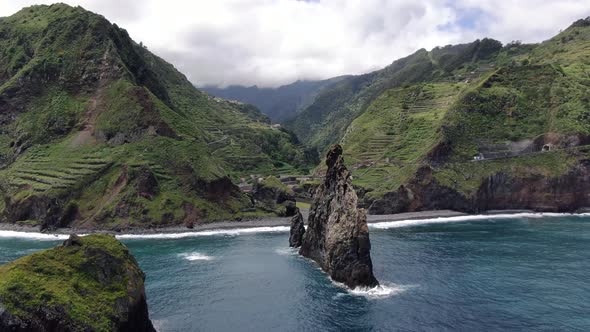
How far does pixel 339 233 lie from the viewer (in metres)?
84.3

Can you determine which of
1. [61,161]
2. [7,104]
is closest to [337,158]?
[61,161]

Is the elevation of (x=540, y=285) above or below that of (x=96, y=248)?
below

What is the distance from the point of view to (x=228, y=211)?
155 meters

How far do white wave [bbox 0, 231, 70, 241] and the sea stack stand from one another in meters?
71.7

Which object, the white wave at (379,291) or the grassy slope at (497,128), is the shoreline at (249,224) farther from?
the white wave at (379,291)

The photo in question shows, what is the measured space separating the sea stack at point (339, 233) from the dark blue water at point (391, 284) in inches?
128

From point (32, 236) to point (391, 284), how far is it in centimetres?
10596

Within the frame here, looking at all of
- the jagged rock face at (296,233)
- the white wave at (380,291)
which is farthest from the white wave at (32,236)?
the white wave at (380,291)

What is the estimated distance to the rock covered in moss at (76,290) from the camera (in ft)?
135

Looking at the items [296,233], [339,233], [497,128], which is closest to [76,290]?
[339,233]

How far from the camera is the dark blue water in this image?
64.1m

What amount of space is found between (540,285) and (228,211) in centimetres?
9912

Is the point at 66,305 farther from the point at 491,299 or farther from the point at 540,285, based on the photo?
the point at 540,285

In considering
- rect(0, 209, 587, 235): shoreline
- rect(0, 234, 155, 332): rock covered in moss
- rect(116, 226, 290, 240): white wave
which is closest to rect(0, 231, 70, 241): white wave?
rect(0, 209, 587, 235): shoreline
